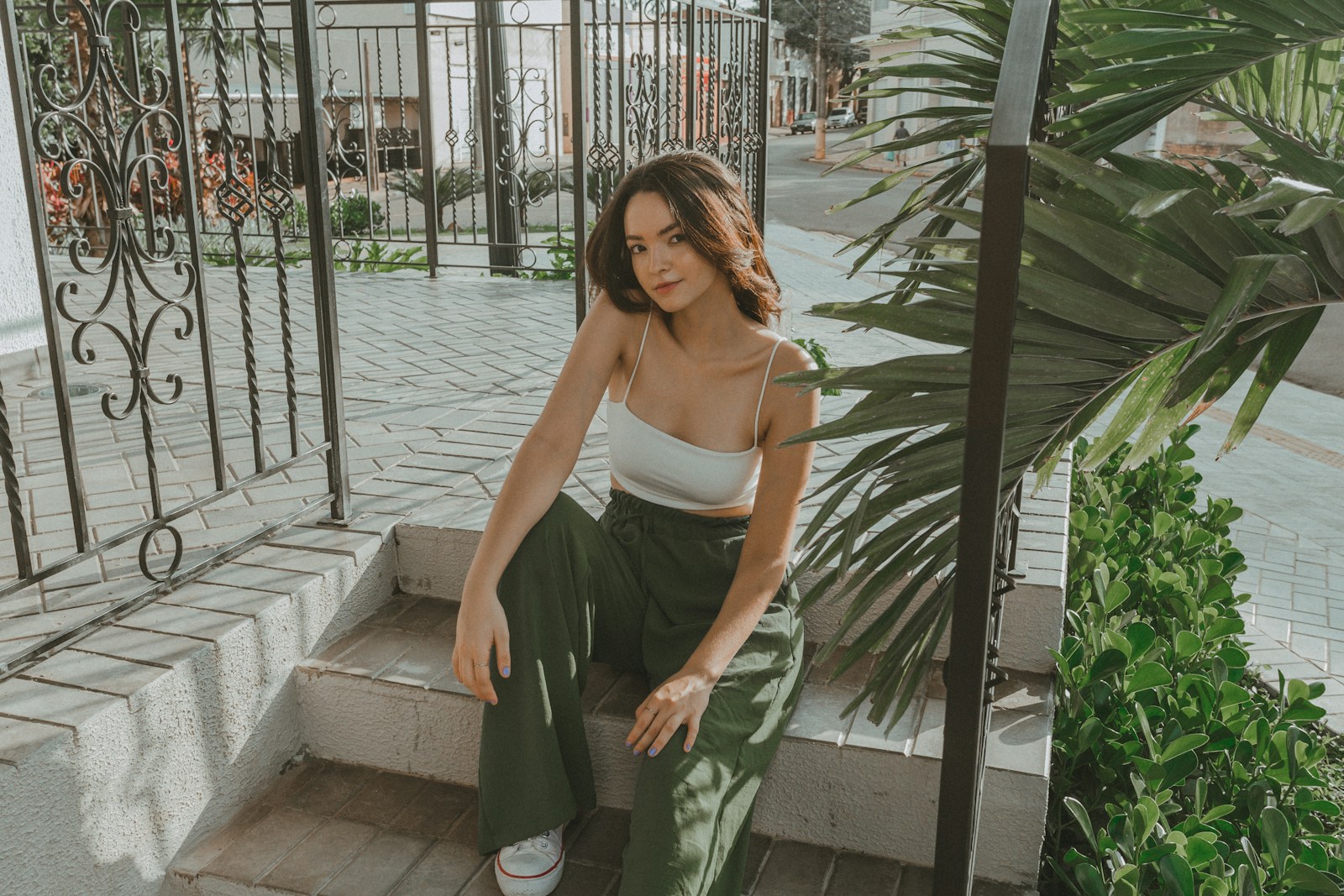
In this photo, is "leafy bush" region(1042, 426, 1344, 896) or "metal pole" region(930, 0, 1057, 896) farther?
"leafy bush" region(1042, 426, 1344, 896)

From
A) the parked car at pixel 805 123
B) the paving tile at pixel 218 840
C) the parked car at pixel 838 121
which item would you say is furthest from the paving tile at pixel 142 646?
the parked car at pixel 805 123

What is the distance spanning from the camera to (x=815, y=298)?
22.6 feet

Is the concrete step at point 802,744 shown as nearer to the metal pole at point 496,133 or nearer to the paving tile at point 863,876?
the paving tile at point 863,876

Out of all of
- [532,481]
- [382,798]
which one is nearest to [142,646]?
[382,798]

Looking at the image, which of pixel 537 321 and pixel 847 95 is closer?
pixel 847 95

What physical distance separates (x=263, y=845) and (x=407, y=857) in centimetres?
27

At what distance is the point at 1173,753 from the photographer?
1.79 metres

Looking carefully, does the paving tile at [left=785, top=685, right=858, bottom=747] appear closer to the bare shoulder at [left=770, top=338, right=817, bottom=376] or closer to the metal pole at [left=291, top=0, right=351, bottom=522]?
the bare shoulder at [left=770, top=338, right=817, bottom=376]

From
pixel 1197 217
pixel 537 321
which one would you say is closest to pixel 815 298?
pixel 537 321

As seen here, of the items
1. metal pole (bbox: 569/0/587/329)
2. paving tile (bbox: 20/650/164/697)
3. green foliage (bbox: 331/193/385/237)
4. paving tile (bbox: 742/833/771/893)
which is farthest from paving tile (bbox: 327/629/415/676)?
green foliage (bbox: 331/193/385/237)

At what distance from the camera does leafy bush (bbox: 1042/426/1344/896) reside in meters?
1.62

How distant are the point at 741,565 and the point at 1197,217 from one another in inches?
38.4

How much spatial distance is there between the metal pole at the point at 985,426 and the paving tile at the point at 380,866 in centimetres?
111

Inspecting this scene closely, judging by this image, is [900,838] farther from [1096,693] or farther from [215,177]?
[215,177]
